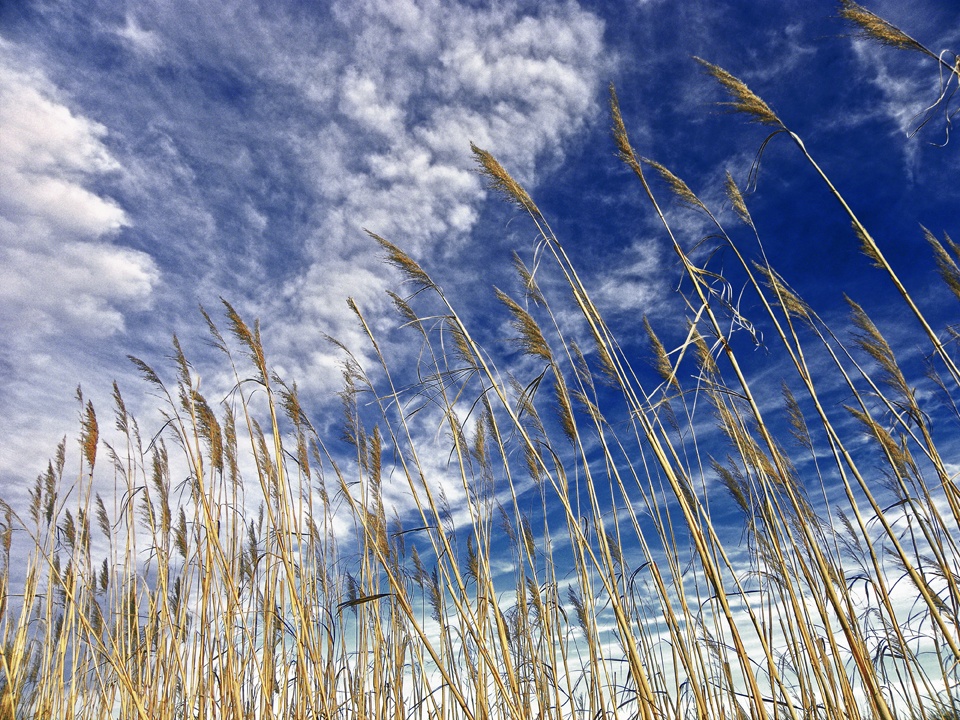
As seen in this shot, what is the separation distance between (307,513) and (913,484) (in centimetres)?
319

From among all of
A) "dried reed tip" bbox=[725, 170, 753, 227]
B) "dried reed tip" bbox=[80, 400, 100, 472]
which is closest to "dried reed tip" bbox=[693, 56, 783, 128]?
"dried reed tip" bbox=[725, 170, 753, 227]

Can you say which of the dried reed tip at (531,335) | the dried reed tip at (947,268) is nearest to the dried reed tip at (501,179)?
the dried reed tip at (531,335)

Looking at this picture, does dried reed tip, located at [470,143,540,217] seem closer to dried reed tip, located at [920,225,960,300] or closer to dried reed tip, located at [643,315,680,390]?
dried reed tip, located at [643,315,680,390]

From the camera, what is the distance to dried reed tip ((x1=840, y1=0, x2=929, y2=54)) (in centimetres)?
207

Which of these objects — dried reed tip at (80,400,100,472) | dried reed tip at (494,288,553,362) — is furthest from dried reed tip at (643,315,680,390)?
dried reed tip at (80,400,100,472)

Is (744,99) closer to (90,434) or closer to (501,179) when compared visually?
(501,179)

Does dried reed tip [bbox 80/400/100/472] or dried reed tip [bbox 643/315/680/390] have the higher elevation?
dried reed tip [bbox 80/400/100/472]

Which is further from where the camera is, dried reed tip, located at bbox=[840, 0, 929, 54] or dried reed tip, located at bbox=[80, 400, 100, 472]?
dried reed tip, located at bbox=[80, 400, 100, 472]

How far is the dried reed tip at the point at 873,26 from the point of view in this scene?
2070mm

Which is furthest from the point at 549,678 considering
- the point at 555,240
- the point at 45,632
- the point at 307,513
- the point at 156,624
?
the point at 45,632

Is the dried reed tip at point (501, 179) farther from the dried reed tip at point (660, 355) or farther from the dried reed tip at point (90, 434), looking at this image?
the dried reed tip at point (90, 434)

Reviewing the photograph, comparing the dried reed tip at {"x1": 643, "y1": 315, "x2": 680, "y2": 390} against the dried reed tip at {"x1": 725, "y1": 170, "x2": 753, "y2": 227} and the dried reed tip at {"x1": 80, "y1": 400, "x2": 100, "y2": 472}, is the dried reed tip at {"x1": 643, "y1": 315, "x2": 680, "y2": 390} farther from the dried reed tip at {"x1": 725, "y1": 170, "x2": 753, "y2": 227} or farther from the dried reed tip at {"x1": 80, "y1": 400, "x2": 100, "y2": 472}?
the dried reed tip at {"x1": 80, "y1": 400, "x2": 100, "y2": 472}

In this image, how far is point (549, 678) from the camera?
3.43 meters

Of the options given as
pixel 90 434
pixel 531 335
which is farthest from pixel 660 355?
pixel 90 434
